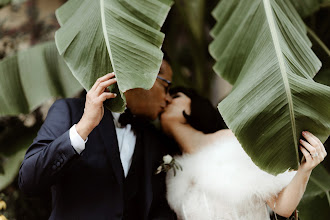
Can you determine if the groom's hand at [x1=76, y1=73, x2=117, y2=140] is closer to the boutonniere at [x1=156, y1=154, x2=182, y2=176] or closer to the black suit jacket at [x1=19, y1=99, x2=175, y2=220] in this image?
the black suit jacket at [x1=19, y1=99, x2=175, y2=220]

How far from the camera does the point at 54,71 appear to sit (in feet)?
6.16

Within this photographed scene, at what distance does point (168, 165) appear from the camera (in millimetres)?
1445

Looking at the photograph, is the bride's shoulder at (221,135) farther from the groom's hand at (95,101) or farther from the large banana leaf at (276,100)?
the groom's hand at (95,101)

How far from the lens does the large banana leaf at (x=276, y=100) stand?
111 centimetres

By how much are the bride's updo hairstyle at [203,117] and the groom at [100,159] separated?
4.9 inches

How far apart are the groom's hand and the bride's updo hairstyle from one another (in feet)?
1.65

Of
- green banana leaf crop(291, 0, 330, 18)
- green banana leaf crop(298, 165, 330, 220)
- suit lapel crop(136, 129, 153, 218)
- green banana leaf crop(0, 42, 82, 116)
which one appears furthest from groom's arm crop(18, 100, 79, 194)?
green banana leaf crop(291, 0, 330, 18)

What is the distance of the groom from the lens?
3.75ft

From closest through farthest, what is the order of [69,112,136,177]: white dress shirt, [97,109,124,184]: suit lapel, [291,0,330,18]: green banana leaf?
[97,109,124,184]: suit lapel
[69,112,136,177]: white dress shirt
[291,0,330,18]: green banana leaf

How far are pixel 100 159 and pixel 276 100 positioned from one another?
0.62 m

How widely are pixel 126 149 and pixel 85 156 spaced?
0.63 feet

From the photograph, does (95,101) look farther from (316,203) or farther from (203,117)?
(316,203)

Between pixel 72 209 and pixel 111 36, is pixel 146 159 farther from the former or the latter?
pixel 111 36

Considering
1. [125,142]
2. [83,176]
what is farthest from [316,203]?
[83,176]
